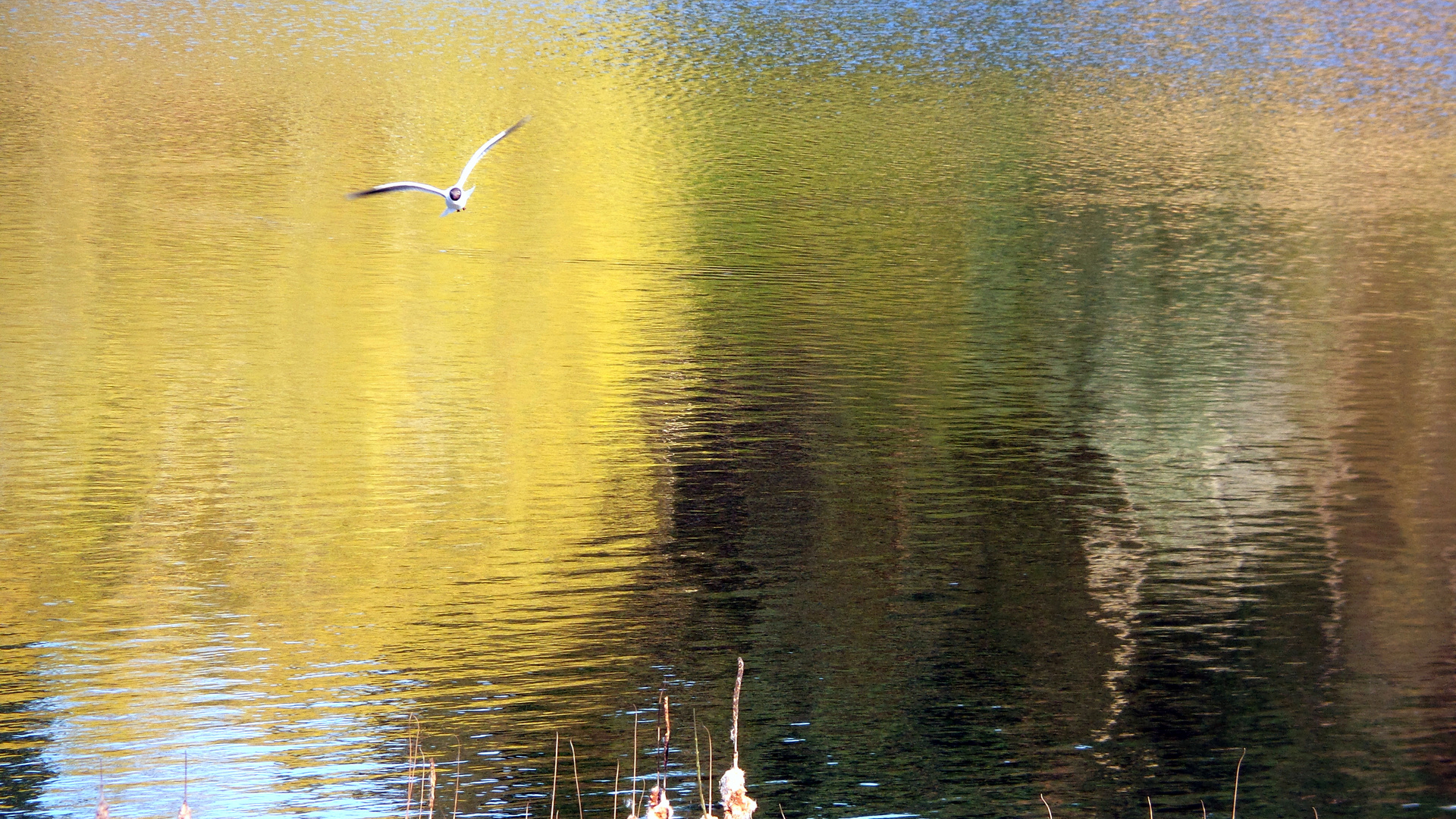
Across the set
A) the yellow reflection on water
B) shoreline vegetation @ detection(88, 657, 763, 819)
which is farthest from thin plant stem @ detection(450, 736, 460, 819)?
the yellow reflection on water

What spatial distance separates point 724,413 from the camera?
15180 millimetres

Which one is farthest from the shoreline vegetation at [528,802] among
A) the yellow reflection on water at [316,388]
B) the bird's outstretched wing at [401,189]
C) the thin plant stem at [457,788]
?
the bird's outstretched wing at [401,189]

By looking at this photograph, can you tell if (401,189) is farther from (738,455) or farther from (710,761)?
(710,761)

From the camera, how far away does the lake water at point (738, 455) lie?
8.77 meters

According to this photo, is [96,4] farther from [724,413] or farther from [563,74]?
[724,413]

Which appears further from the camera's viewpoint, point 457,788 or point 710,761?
point 457,788

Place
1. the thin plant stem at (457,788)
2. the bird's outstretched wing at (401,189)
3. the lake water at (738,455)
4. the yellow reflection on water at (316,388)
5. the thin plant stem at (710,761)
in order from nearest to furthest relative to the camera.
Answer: the thin plant stem at (710,761) < the thin plant stem at (457,788) < the lake water at (738,455) < the bird's outstretched wing at (401,189) < the yellow reflection on water at (316,388)

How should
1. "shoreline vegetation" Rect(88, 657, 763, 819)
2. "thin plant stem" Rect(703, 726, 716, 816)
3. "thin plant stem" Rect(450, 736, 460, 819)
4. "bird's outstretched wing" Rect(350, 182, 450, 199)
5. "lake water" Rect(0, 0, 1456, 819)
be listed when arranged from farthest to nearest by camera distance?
1. "bird's outstretched wing" Rect(350, 182, 450, 199)
2. "lake water" Rect(0, 0, 1456, 819)
3. "thin plant stem" Rect(450, 736, 460, 819)
4. "shoreline vegetation" Rect(88, 657, 763, 819)
5. "thin plant stem" Rect(703, 726, 716, 816)

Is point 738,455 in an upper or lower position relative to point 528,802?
upper

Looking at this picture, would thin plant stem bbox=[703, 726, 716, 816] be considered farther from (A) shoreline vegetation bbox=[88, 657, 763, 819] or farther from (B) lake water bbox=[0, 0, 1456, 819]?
(B) lake water bbox=[0, 0, 1456, 819]

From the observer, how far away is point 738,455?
13883mm

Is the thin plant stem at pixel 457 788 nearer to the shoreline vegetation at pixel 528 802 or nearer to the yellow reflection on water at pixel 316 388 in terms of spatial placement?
the shoreline vegetation at pixel 528 802

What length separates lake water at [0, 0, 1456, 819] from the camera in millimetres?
8766

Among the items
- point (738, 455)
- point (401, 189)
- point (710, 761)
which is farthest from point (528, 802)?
point (738, 455)
